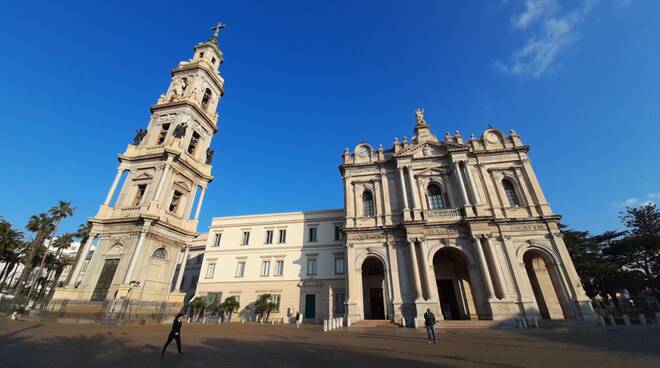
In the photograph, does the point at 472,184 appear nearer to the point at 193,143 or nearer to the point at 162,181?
the point at 162,181

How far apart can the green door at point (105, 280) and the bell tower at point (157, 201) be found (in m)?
0.07

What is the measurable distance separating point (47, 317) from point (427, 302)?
78.9 feet

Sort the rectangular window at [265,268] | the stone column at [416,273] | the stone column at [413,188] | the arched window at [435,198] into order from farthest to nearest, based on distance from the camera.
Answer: the rectangular window at [265,268] < the arched window at [435,198] < the stone column at [413,188] < the stone column at [416,273]

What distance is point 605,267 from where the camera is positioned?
81.4 ft

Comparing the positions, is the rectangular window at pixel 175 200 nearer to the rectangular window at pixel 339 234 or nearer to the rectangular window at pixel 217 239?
the rectangular window at pixel 217 239

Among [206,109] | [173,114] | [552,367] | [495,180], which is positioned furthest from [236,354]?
[206,109]

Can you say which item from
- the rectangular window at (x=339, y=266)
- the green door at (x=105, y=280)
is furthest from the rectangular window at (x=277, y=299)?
the green door at (x=105, y=280)

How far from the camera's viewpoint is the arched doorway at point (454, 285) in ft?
65.9

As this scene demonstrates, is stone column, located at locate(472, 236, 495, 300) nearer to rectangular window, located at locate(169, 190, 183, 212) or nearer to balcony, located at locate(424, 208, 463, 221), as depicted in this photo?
balcony, located at locate(424, 208, 463, 221)

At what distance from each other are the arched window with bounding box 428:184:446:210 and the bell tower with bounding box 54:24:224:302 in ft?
70.7

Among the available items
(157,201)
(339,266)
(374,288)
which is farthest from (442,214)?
(157,201)

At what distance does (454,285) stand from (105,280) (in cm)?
2648

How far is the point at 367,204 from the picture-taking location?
939 inches

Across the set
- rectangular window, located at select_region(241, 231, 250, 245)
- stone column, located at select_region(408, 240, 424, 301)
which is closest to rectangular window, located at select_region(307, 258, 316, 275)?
rectangular window, located at select_region(241, 231, 250, 245)
